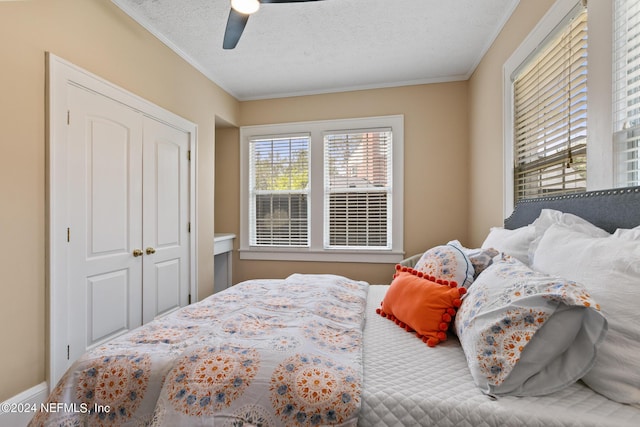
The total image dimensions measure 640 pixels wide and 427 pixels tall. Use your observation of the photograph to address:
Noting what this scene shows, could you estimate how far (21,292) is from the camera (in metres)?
1.60

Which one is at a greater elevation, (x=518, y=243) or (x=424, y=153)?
(x=424, y=153)

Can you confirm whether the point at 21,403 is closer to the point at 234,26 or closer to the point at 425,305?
the point at 425,305

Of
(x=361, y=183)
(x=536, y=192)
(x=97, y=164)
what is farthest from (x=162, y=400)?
(x=361, y=183)

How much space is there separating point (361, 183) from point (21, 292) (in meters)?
3.02

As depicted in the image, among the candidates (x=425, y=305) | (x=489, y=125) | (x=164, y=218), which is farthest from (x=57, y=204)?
(x=489, y=125)

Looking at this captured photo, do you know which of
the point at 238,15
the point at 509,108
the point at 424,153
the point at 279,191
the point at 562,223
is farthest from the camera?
the point at 279,191

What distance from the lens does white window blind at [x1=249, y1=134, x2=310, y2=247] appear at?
3.80 meters

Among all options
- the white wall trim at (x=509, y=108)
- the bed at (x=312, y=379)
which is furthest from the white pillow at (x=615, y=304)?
the white wall trim at (x=509, y=108)

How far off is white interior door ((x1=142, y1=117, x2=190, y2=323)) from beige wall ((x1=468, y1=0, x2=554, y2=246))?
113 inches

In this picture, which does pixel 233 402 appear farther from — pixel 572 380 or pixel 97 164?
pixel 97 164

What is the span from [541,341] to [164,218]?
2708mm

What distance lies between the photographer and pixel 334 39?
8.62 feet

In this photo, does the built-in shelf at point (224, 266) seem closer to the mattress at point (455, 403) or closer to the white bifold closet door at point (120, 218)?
the white bifold closet door at point (120, 218)

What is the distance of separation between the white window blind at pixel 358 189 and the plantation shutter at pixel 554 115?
4.86 ft
